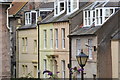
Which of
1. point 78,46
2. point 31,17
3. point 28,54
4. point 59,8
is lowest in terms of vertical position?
point 28,54

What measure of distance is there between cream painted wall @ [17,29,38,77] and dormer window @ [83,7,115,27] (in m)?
10.3

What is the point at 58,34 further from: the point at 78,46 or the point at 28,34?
the point at 28,34

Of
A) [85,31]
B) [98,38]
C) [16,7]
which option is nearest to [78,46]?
[85,31]

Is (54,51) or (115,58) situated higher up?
(54,51)

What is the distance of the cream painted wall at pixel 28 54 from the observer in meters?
66.4

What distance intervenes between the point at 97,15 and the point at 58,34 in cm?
661

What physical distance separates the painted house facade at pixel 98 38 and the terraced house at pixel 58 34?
5.57 feet

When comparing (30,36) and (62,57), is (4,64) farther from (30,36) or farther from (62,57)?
(30,36)

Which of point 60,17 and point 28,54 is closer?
point 60,17

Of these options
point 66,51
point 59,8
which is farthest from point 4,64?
point 59,8

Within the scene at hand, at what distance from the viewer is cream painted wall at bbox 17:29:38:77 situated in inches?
2613

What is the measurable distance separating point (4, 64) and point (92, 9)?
7770mm

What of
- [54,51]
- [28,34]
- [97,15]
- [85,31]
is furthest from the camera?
[28,34]

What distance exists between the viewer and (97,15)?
54594 millimetres
